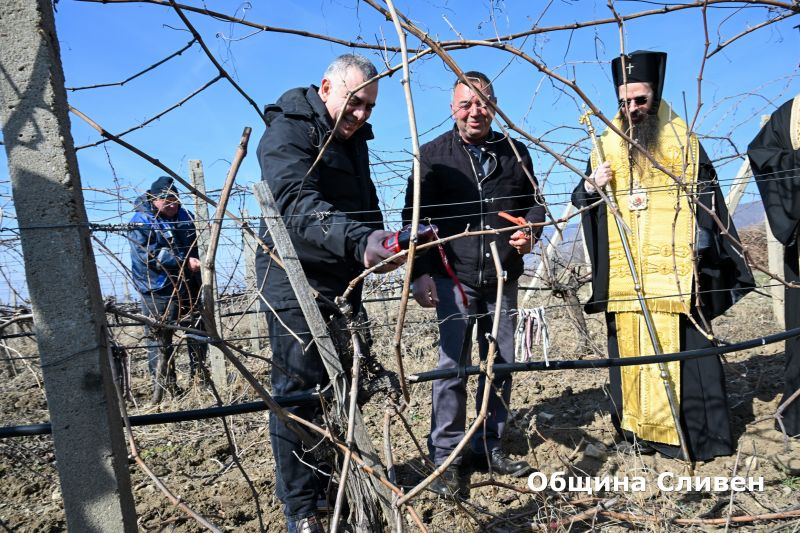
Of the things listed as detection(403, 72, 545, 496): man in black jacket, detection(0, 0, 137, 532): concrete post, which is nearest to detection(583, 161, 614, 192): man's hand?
detection(403, 72, 545, 496): man in black jacket

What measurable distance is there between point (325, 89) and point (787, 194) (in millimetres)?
2780

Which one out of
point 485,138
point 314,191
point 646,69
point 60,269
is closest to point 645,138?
point 646,69

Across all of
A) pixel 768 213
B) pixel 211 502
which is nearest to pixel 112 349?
pixel 211 502

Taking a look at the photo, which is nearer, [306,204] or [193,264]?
[306,204]

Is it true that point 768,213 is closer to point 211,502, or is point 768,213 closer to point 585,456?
point 585,456

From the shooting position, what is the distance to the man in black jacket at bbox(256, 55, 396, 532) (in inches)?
85.7

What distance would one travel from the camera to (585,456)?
3.34 metres

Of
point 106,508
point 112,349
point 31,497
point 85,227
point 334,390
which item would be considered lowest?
point 31,497

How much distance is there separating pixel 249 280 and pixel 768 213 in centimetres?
399

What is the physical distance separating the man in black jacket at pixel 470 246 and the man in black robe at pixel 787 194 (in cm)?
142

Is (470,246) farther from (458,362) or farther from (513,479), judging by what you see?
(513,479)

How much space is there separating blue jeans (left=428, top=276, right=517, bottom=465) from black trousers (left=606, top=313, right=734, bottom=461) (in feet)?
2.78

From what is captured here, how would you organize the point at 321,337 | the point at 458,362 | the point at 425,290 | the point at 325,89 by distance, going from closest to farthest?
the point at 321,337 → the point at 325,89 → the point at 425,290 → the point at 458,362

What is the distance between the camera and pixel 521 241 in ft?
10.1
